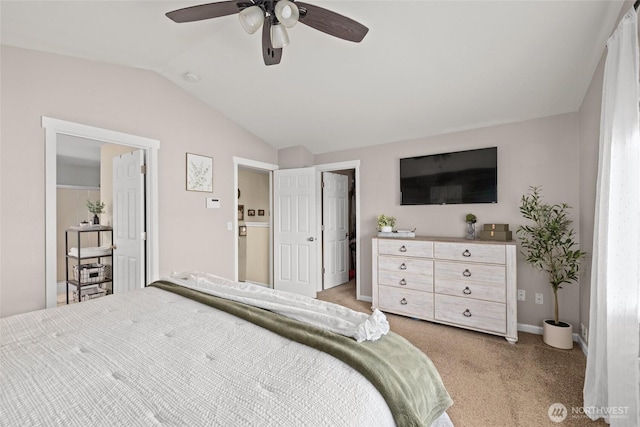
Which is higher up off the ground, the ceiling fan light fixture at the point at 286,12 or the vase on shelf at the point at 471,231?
the ceiling fan light fixture at the point at 286,12

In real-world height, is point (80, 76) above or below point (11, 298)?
above

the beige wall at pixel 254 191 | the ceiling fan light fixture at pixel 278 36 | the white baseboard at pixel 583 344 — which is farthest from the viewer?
the beige wall at pixel 254 191

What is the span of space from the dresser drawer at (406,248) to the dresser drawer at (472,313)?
1.61 feet

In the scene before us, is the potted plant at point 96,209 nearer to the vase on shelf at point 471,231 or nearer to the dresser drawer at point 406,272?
the dresser drawer at point 406,272

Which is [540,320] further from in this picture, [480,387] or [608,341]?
[608,341]

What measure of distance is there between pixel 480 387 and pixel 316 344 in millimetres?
1656

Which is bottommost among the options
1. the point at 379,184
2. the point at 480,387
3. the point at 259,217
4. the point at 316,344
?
the point at 480,387

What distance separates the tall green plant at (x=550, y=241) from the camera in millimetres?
2699

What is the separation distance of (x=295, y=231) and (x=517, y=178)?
9.55 feet

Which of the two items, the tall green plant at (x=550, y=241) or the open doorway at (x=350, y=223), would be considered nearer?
the tall green plant at (x=550, y=241)

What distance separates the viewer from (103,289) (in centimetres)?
387

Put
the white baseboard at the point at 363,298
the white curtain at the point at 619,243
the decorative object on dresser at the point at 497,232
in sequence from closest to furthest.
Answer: the white curtain at the point at 619,243, the decorative object on dresser at the point at 497,232, the white baseboard at the point at 363,298

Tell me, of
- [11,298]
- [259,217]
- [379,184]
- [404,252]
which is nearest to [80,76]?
[11,298]

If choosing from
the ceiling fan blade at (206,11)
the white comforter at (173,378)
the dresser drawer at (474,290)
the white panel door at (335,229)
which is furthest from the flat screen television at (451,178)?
the white comforter at (173,378)
